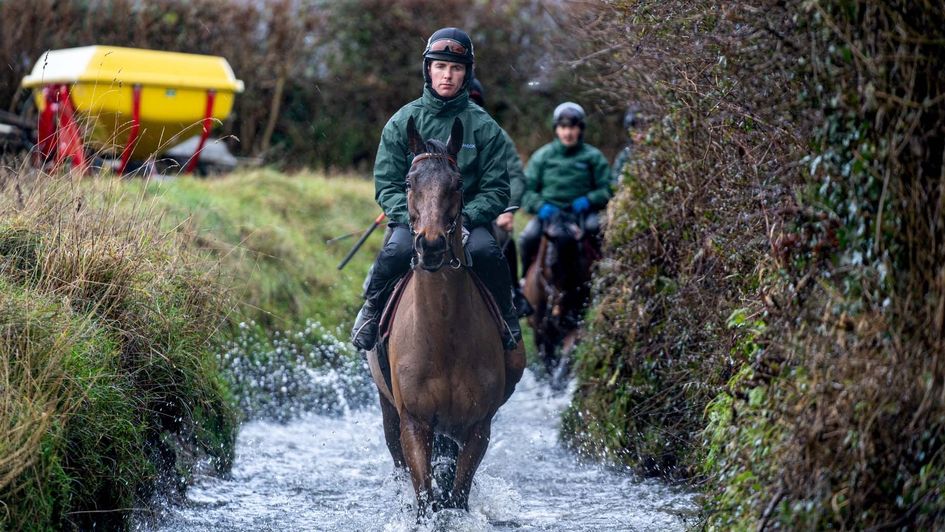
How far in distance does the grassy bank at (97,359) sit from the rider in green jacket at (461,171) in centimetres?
100

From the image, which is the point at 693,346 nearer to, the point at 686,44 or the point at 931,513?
the point at 686,44

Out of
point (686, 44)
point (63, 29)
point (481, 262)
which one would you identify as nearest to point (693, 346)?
point (481, 262)

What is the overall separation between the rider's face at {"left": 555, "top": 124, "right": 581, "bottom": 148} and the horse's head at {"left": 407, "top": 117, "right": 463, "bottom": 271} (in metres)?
6.40

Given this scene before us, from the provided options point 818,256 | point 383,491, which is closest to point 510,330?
point 383,491

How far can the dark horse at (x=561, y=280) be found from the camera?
12.1 m

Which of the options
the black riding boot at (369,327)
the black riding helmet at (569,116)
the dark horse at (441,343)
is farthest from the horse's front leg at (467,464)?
the black riding helmet at (569,116)

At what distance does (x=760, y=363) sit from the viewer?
4.99 m

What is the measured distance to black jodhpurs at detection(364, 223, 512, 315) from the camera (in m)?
6.96

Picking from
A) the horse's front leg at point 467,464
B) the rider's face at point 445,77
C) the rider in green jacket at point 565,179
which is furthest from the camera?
the rider in green jacket at point 565,179

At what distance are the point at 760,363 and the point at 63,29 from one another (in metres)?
13.7

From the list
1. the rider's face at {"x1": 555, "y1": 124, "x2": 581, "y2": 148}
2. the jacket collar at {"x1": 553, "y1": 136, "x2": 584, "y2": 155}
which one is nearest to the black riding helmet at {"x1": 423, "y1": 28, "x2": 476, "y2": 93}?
the rider's face at {"x1": 555, "y1": 124, "x2": 581, "y2": 148}

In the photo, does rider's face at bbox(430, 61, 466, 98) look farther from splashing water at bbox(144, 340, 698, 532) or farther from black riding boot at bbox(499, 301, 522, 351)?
splashing water at bbox(144, 340, 698, 532)

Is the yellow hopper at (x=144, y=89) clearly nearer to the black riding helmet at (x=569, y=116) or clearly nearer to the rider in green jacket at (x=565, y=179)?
the rider in green jacket at (x=565, y=179)

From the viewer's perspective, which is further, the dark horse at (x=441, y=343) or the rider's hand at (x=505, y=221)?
the rider's hand at (x=505, y=221)
